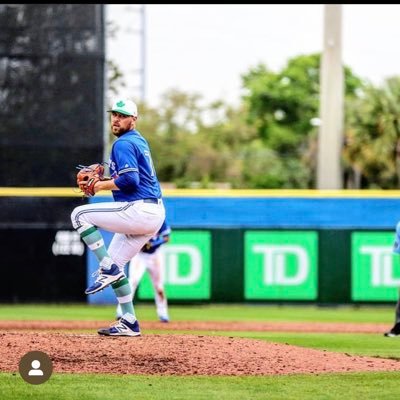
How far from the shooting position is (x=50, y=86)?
1938 centimetres

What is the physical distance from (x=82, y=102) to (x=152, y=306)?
11.6ft

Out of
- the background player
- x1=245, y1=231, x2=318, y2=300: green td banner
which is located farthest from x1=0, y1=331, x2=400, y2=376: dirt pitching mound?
x1=245, y1=231, x2=318, y2=300: green td banner

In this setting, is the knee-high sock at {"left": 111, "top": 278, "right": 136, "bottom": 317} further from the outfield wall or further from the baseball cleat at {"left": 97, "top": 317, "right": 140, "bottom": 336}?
the outfield wall

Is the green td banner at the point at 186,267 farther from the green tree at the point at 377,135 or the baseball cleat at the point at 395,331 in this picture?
the green tree at the point at 377,135

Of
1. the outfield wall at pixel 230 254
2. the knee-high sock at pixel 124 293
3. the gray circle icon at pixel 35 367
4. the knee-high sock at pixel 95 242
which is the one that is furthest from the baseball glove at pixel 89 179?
the outfield wall at pixel 230 254

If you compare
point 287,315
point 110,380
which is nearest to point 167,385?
point 110,380

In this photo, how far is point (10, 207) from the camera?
19.8 metres

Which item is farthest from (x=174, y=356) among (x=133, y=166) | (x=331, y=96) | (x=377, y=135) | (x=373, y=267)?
(x=377, y=135)

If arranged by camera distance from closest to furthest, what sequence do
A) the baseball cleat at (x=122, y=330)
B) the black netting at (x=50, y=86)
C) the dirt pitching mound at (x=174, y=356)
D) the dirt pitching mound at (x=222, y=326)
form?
the dirt pitching mound at (x=174, y=356) → the baseball cleat at (x=122, y=330) → the dirt pitching mound at (x=222, y=326) → the black netting at (x=50, y=86)

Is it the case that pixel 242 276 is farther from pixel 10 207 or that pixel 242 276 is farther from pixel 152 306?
pixel 10 207

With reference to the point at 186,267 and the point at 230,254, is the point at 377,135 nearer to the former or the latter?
the point at 230,254

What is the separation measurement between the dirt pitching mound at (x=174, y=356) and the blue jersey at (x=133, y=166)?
1220 mm

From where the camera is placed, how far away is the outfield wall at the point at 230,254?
19766mm

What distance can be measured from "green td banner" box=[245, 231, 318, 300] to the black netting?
3090mm
